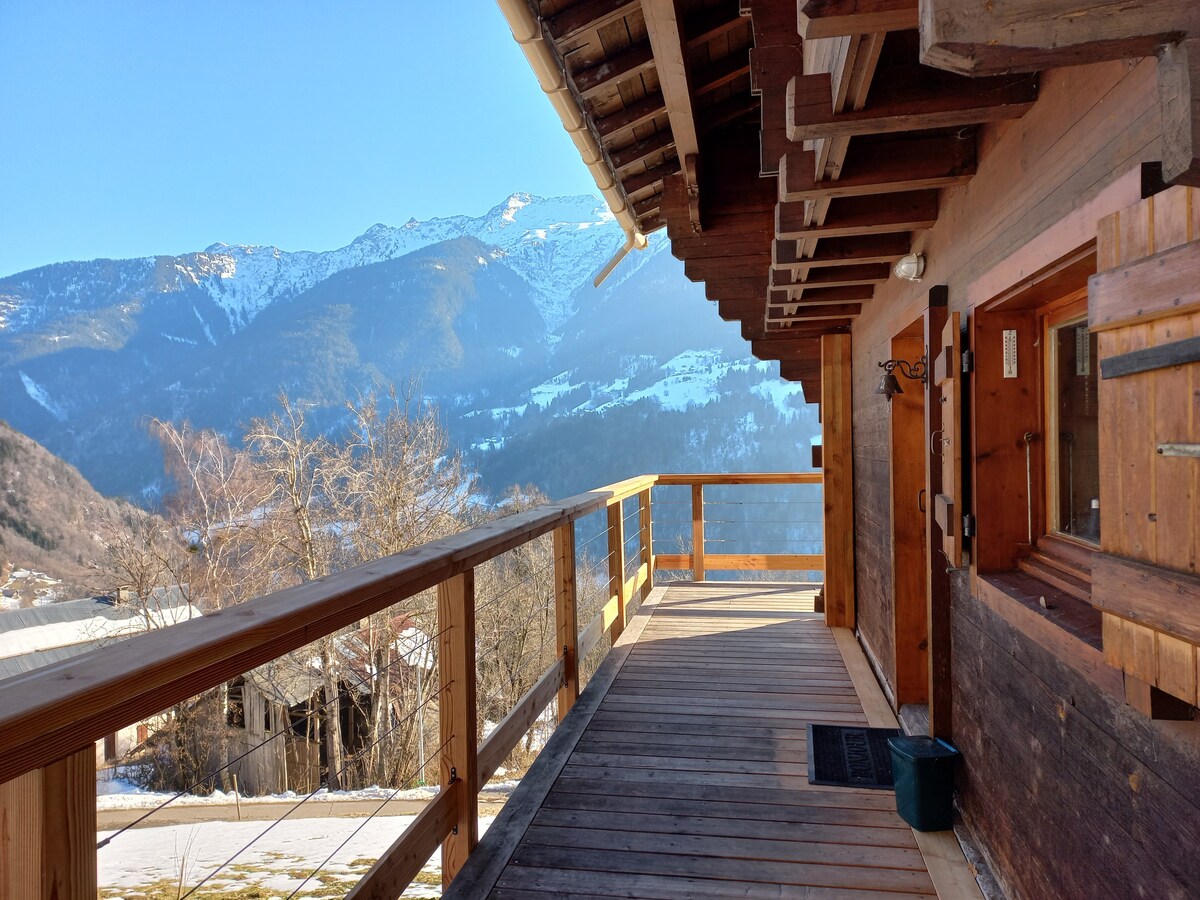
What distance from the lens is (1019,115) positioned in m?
1.55

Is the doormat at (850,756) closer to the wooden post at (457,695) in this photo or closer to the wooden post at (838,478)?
the wooden post at (457,695)

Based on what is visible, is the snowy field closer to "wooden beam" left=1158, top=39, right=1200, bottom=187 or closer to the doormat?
the doormat

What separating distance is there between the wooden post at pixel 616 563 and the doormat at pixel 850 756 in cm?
153

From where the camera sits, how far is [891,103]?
4.66 ft

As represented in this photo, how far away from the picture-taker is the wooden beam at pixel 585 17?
2.03m

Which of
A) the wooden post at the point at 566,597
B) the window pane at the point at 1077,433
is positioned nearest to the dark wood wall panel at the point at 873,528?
the wooden post at the point at 566,597

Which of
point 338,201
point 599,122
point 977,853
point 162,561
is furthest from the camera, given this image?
point 338,201

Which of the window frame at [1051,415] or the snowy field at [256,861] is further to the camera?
the snowy field at [256,861]

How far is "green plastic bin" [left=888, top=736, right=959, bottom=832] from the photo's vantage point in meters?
Result: 2.19

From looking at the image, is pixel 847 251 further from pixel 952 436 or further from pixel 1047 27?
pixel 1047 27

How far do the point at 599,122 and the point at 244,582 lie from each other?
50.4ft

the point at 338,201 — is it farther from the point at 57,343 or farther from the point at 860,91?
the point at 860,91

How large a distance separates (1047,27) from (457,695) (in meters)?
1.78

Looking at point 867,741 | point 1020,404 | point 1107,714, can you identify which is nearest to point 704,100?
point 1020,404
